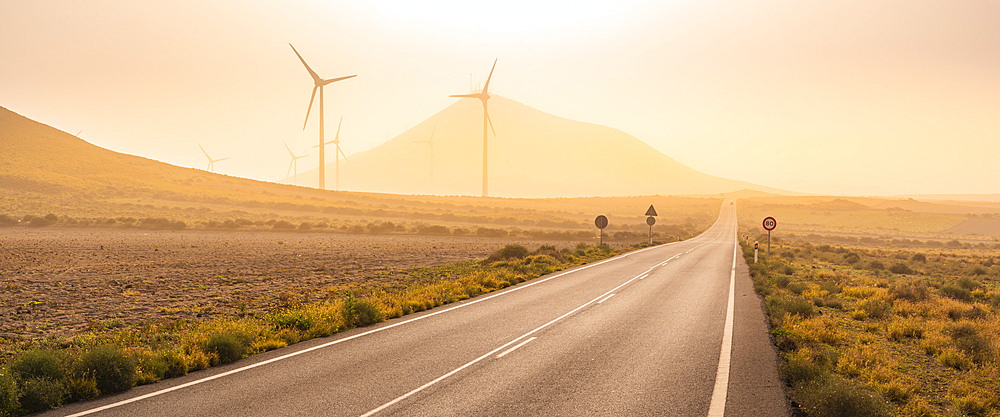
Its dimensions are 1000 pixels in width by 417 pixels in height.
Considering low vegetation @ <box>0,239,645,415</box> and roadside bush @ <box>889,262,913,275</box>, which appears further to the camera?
roadside bush @ <box>889,262,913,275</box>

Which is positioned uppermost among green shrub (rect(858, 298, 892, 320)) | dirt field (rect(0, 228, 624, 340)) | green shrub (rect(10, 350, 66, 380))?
green shrub (rect(10, 350, 66, 380))

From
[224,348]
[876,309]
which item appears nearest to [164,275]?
[224,348]

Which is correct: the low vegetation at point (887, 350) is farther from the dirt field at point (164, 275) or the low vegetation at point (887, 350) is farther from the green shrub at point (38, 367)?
the dirt field at point (164, 275)

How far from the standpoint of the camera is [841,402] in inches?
263

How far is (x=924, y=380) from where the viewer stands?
909cm

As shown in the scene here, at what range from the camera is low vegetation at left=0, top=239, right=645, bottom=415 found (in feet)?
25.7

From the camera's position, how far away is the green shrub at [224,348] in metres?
10.1

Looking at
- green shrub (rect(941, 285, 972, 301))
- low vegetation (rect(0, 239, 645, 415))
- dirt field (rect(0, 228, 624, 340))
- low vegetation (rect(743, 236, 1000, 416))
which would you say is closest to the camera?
low vegetation (rect(743, 236, 1000, 416))

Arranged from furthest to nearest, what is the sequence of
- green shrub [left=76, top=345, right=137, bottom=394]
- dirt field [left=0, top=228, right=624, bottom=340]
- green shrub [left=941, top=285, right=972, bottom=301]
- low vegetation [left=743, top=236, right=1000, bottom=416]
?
green shrub [left=941, top=285, right=972, bottom=301]
dirt field [left=0, top=228, right=624, bottom=340]
green shrub [left=76, top=345, right=137, bottom=394]
low vegetation [left=743, top=236, right=1000, bottom=416]

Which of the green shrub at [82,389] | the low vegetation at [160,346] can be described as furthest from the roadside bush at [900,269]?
the green shrub at [82,389]

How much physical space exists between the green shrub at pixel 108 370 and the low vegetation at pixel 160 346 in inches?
0.5

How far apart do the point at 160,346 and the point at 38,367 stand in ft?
8.66

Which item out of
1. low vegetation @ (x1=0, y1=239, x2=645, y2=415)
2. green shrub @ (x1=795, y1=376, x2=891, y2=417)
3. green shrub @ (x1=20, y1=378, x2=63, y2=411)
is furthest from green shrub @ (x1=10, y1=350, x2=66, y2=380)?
green shrub @ (x1=795, y1=376, x2=891, y2=417)

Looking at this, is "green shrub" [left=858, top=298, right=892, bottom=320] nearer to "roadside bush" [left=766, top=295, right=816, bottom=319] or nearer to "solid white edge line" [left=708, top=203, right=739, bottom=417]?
"roadside bush" [left=766, top=295, right=816, bottom=319]
